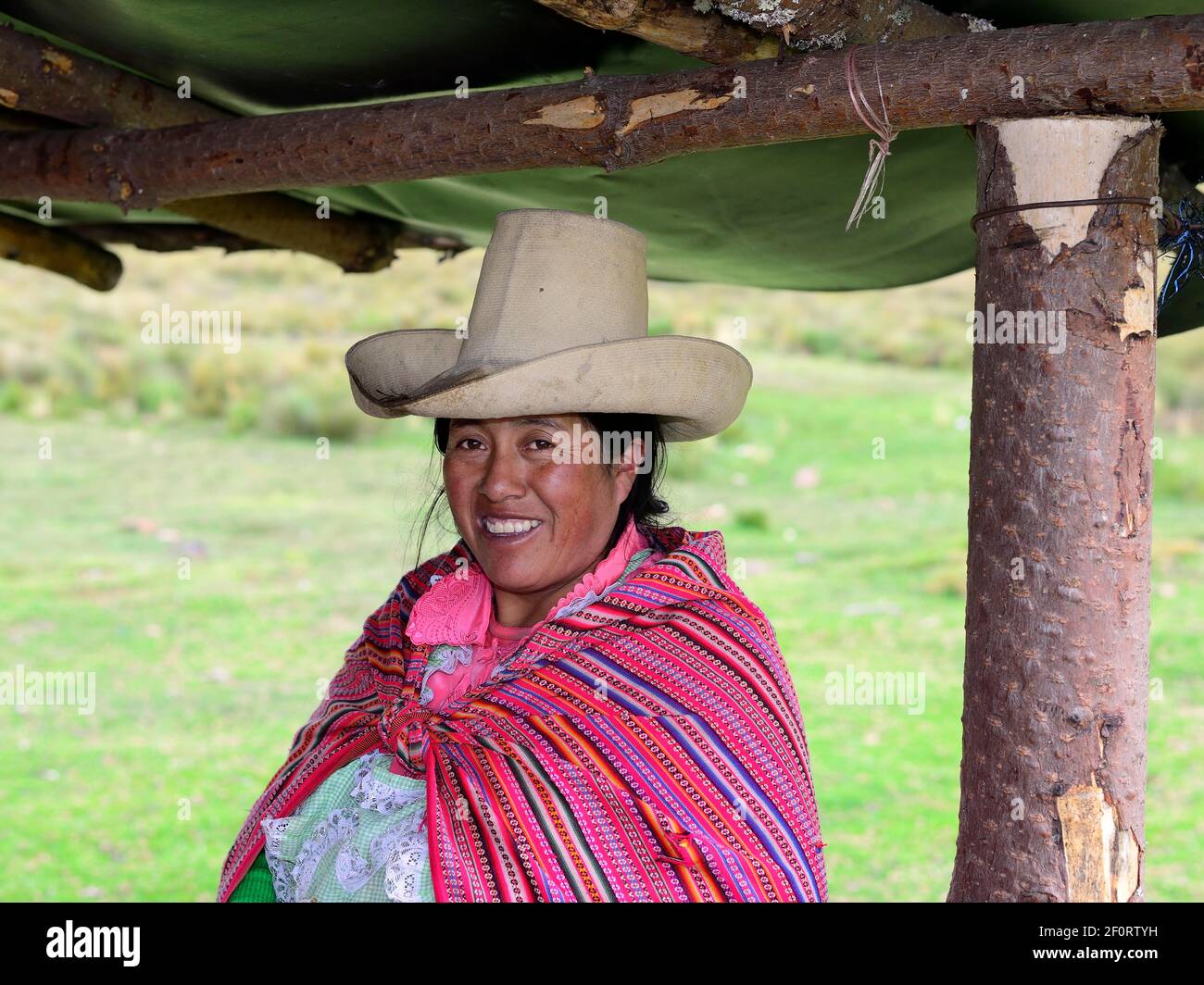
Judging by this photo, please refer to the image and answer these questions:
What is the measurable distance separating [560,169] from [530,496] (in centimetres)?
111

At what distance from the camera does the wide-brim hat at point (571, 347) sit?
7.55ft

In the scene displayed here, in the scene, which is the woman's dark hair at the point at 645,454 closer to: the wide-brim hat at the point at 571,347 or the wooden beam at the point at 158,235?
the wide-brim hat at the point at 571,347

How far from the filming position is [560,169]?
125 inches

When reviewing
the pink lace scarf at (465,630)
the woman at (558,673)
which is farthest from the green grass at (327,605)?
the woman at (558,673)

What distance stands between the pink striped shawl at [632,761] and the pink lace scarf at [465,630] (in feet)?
0.45

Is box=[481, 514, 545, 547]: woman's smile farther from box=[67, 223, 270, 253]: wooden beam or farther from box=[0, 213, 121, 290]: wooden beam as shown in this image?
box=[0, 213, 121, 290]: wooden beam

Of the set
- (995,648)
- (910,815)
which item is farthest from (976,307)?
(910,815)

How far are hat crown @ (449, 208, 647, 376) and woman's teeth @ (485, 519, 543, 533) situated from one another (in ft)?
0.95

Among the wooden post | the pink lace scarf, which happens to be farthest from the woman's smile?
the wooden post

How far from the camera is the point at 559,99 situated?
2.25m

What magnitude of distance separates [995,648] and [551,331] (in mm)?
980

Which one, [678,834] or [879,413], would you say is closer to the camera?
[678,834]

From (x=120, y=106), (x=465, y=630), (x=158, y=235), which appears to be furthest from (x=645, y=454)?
(x=158, y=235)

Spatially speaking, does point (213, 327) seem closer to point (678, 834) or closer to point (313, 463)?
point (313, 463)
